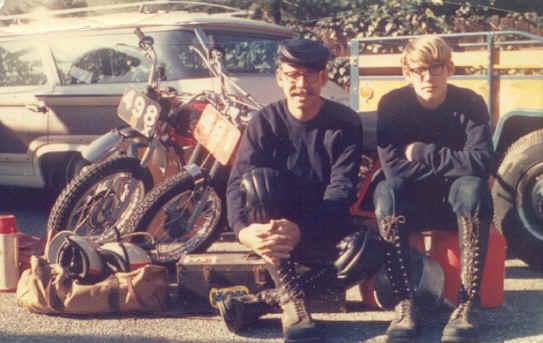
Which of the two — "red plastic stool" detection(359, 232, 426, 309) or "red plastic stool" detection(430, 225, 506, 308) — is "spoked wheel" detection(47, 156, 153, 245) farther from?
"red plastic stool" detection(430, 225, 506, 308)

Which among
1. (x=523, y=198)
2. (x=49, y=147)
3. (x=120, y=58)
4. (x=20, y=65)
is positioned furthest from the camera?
(x=20, y=65)

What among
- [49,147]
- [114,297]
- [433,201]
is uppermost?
[433,201]

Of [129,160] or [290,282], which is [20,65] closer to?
[129,160]

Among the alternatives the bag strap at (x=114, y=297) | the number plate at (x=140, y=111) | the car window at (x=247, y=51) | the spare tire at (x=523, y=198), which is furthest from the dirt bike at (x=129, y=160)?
the spare tire at (x=523, y=198)

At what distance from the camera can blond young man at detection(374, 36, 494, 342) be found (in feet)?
11.9

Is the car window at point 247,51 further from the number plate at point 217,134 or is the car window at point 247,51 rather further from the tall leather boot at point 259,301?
the tall leather boot at point 259,301

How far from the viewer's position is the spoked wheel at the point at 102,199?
4.82 m

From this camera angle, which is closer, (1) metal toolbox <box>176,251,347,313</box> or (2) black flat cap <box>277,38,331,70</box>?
(2) black flat cap <box>277,38,331,70</box>

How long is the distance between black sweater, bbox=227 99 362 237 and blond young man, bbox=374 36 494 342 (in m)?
0.23

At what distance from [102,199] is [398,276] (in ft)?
7.12

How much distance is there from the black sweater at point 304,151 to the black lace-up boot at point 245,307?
0.39 meters

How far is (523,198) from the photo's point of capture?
183 inches

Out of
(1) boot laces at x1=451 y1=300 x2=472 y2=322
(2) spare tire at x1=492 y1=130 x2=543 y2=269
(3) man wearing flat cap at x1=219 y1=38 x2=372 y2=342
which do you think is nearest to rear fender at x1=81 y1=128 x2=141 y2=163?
(3) man wearing flat cap at x1=219 y1=38 x2=372 y2=342

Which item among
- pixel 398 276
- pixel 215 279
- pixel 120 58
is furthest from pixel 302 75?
pixel 120 58
